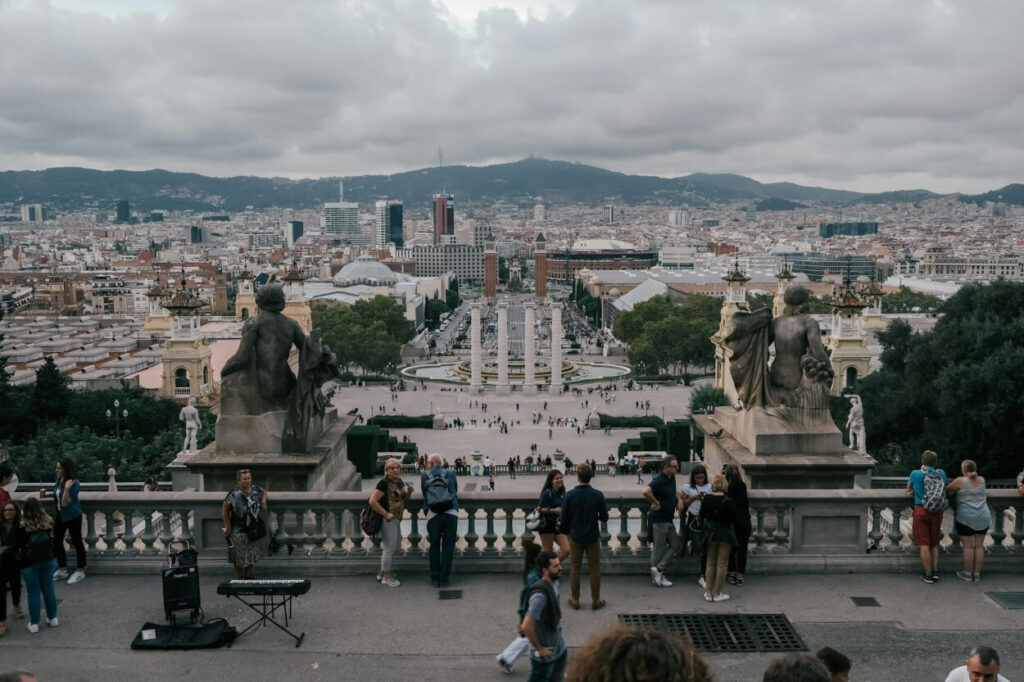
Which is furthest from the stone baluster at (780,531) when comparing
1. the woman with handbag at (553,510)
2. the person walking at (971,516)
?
the woman with handbag at (553,510)

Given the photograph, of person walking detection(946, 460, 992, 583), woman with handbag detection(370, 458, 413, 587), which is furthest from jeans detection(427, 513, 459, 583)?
person walking detection(946, 460, 992, 583)

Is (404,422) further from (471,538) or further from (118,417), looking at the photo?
(471,538)

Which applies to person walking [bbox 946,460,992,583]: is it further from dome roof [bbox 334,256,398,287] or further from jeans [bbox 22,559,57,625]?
dome roof [bbox 334,256,398,287]

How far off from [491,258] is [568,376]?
10199 centimetres

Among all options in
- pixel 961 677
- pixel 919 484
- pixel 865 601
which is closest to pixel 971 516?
pixel 919 484

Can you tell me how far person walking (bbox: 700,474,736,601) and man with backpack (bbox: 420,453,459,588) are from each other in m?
2.44

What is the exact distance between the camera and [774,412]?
9.71 metres

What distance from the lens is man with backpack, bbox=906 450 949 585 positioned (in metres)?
9.02

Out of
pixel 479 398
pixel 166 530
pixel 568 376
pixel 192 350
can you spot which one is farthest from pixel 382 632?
pixel 568 376

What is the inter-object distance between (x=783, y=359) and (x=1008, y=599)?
313 centimetres

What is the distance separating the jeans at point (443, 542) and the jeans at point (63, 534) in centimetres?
356

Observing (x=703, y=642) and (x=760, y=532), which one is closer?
(x=703, y=642)

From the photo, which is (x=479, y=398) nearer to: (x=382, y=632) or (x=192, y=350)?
(x=192, y=350)

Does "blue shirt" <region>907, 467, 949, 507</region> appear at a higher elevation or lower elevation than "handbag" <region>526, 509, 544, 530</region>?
higher
